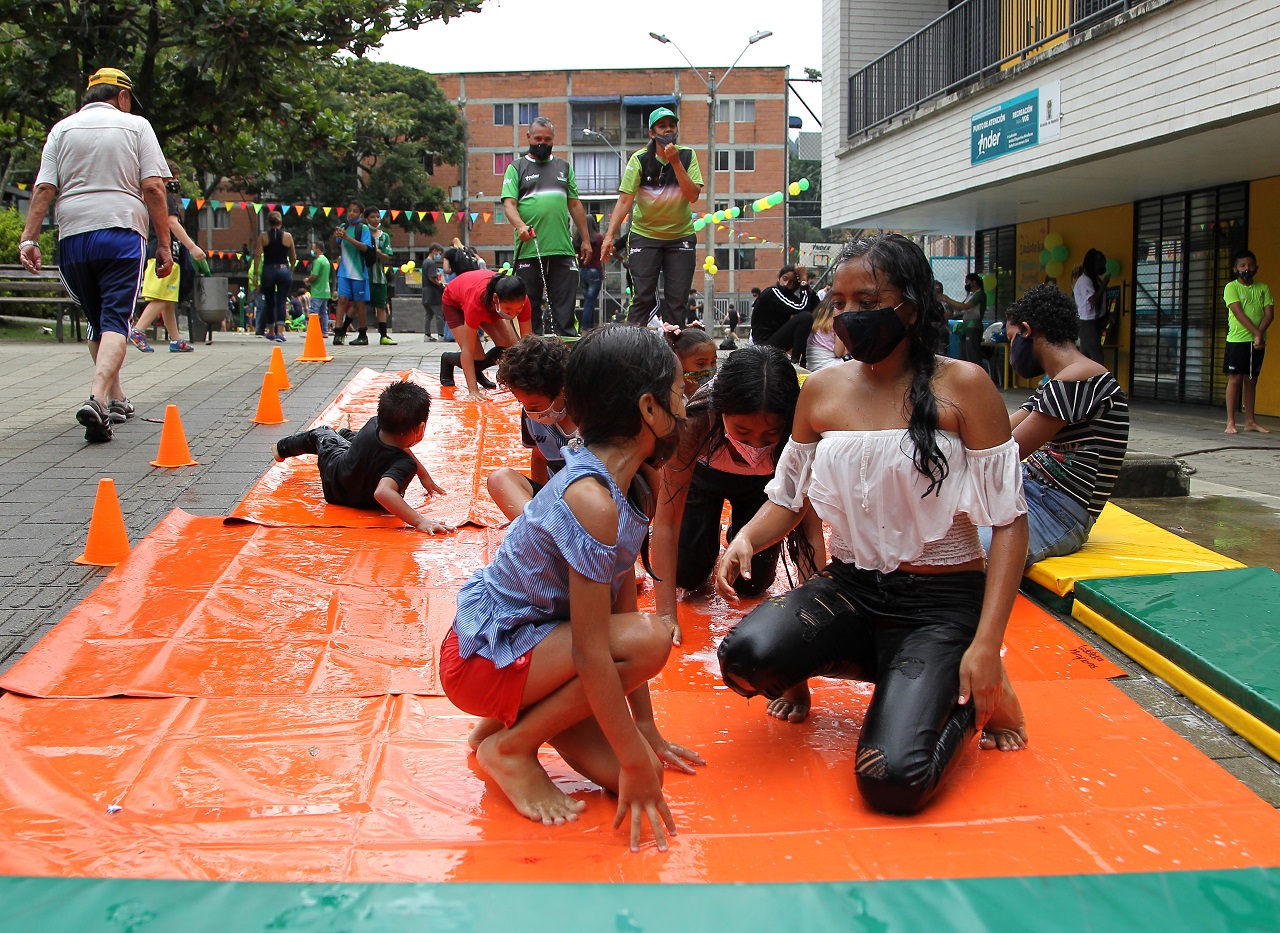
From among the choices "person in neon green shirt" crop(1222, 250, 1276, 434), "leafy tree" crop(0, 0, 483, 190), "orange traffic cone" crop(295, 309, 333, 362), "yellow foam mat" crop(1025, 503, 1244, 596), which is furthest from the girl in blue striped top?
"leafy tree" crop(0, 0, 483, 190)

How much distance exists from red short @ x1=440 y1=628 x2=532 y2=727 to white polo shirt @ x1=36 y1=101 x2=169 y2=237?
493cm

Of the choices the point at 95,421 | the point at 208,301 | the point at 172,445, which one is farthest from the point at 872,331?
the point at 208,301

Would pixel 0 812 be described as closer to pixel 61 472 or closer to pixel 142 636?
pixel 142 636

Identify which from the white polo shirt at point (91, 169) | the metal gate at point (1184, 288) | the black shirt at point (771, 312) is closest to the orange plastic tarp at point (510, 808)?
the white polo shirt at point (91, 169)

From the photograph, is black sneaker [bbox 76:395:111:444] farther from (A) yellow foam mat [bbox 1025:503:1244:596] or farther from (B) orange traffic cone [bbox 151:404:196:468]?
(A) yellow foam mat [bbox 1025:503:1244:596]

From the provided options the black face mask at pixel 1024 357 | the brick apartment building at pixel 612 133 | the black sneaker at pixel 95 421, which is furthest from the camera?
the brick apartment building at pixel 612 133

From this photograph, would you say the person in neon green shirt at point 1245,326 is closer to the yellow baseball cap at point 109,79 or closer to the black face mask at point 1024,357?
the black face mask at point 1024,357

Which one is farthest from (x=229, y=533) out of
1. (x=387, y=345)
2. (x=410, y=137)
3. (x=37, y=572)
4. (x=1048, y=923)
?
(x=410, y=137)

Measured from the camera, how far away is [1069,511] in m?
4.45

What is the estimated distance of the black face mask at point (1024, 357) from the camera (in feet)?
15.5

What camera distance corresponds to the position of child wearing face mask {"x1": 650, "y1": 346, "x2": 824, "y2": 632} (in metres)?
3.42

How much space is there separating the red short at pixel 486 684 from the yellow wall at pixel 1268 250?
11.4 metres

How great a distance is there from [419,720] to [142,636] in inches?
44.6

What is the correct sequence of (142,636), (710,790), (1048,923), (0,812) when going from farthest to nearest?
(142,636) < (710,790) < (0,812) < (1048,923)
